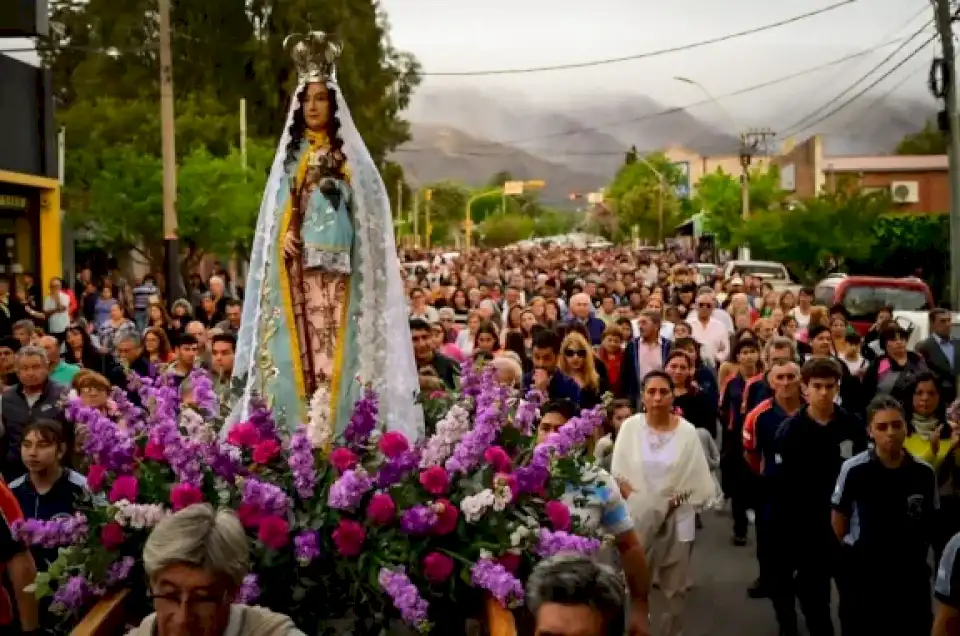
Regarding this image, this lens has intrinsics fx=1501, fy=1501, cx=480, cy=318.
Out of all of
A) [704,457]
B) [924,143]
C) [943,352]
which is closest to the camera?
[704,457]

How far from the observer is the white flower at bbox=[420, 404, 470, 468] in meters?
5.12

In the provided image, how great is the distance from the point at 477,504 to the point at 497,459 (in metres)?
0.31

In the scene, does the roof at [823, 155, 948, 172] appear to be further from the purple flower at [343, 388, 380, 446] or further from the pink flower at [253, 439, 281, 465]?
the pink flower at [253, 439, 281, 465]

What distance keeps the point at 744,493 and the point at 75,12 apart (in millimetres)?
46765

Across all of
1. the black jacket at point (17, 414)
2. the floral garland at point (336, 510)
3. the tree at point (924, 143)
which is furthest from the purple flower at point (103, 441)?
the tree at point (924, 143)

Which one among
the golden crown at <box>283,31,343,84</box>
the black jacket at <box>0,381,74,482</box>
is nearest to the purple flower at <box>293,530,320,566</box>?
the golden crown at <box>283,31,343,84</box>

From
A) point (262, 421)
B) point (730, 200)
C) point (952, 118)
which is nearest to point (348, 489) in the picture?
point (262, 421)

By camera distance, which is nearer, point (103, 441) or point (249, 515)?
point (249, 515)

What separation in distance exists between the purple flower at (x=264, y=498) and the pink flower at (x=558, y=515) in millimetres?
914

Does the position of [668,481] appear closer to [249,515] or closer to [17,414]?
[249,515]

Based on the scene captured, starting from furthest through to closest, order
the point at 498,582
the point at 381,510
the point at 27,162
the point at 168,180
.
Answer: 1. the point at 27,162
2. the point at 168,180
3. the point at 381,510
4. the point at 498,582

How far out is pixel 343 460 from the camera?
199 inches

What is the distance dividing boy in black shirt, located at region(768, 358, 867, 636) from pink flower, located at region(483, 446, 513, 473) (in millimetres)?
3303

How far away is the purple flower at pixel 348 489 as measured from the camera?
16.0 feet
